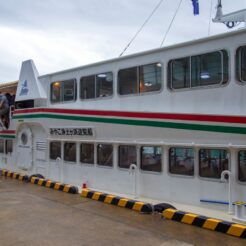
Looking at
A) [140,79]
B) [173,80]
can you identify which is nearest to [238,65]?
[173,80]

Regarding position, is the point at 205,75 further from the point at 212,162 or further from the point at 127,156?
the point at 127,156

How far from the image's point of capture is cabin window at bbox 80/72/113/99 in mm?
8414

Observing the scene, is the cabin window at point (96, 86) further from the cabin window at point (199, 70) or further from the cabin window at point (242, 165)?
the cabin window at point (242, 165)

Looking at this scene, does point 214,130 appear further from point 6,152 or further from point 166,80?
point 6,152

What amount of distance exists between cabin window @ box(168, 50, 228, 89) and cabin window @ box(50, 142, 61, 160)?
452cm

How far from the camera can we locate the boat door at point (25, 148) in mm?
11227

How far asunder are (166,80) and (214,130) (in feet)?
5.05

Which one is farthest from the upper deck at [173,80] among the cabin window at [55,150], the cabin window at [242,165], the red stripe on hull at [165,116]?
the cabin window at [55,150]

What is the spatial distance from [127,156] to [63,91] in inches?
125

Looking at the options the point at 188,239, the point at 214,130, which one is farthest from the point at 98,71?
the point at 188,239

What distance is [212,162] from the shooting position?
6.42 metres

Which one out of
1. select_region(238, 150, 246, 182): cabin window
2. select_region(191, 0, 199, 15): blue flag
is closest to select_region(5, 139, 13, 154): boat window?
select_region(191, 0, 199, 15): blue flag

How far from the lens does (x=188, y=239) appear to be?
5.57m

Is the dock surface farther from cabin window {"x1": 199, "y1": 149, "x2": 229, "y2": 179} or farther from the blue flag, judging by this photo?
the blue flag
